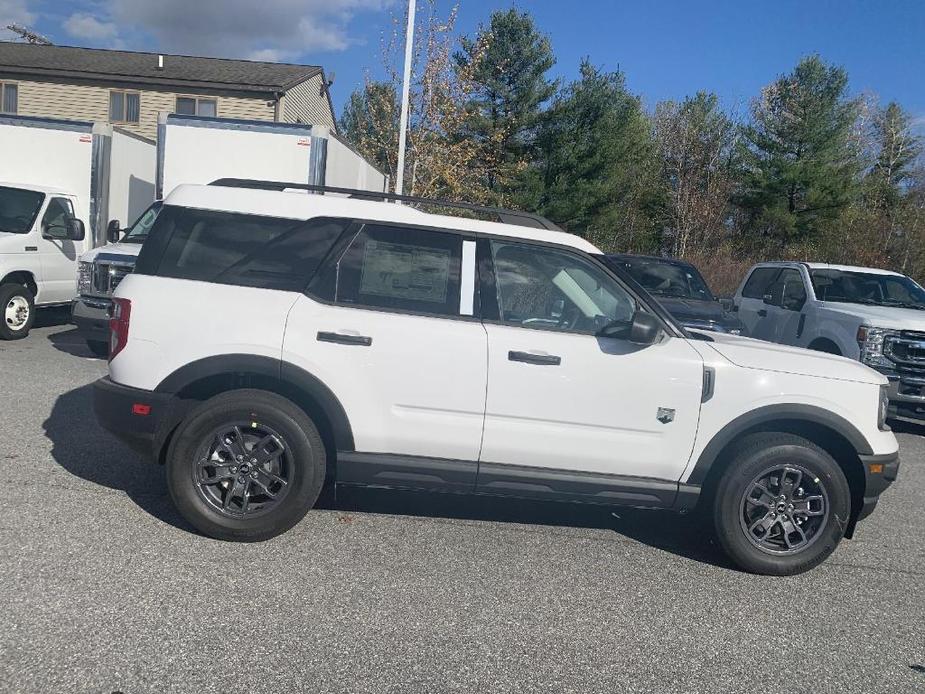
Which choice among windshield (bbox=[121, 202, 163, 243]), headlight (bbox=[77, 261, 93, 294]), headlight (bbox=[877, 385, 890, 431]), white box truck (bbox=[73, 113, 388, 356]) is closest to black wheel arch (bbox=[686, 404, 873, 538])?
headlight (bbox=[877, 385, 890, 431])

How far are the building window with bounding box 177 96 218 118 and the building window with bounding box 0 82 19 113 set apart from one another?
6448 millimetres

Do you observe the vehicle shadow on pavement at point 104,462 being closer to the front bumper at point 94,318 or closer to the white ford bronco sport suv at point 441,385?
the white ford bronco sport suv at point 441,385

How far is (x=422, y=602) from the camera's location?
12.9 ft

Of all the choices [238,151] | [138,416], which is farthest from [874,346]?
[238,151]

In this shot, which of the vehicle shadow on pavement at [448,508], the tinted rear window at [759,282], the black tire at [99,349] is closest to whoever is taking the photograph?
the vehicle shadow on pavement at [448,508]

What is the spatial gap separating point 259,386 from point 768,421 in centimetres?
290

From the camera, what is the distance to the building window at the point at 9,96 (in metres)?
29.7

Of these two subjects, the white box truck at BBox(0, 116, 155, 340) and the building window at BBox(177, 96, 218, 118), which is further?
the building window at BBox(177, 96, 218, 118)

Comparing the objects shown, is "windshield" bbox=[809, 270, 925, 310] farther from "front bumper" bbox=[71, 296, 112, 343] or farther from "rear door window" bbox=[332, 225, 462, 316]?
"front bumper" bbox=[71, 296, 112, 343]

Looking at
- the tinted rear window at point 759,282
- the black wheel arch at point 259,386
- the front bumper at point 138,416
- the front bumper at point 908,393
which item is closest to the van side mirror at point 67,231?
the front bumper at point 138,416

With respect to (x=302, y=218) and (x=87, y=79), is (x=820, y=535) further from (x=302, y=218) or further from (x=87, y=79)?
(x=87, y=79)

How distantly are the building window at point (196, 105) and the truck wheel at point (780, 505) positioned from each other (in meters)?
27.7

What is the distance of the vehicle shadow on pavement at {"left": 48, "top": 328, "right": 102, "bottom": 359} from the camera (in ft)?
33.3

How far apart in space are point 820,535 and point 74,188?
36.1 feet
